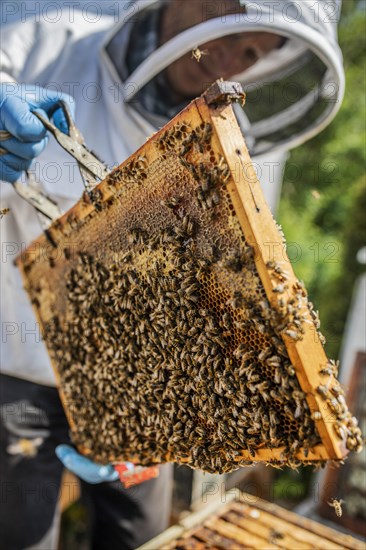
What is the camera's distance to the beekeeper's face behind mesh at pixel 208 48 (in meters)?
3.39

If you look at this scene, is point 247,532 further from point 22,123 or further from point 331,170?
point 331,170

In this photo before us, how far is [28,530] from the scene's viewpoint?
3.60 m

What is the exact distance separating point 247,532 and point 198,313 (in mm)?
1932

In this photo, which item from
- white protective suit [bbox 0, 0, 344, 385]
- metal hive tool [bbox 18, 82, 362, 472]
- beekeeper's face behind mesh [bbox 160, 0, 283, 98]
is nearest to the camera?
metal hive tool [bbox 18, 82, 362, 472]

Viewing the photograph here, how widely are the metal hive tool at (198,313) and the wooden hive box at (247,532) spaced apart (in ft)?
2.66

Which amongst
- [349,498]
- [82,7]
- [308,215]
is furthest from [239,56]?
[308,215]

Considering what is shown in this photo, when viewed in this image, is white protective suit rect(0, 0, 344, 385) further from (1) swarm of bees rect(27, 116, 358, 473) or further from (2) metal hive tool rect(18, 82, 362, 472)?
(1) swarm of bees rect(27, 116, 358, 473)

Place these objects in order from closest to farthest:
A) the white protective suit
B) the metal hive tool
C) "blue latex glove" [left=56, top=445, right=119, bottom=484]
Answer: the metal hive tool → "blue latex glove" [left=56, top=445, right=119, bottom=484] → the white protective suit

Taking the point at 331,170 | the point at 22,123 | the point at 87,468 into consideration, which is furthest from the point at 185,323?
the point at 331,170

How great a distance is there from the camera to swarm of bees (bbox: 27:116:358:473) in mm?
1790

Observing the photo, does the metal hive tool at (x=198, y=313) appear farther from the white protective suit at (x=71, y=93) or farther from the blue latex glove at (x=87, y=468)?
the white protective suit at (x=71, y=93)

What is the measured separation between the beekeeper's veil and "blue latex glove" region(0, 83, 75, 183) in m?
0.83

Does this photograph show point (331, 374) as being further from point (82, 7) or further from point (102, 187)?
point (82, 7)

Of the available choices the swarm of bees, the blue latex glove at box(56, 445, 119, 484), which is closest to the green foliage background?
the blue latex glove at box(56, 445, 119, 484)
